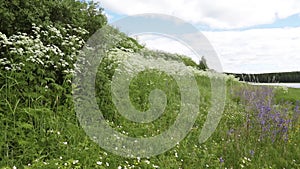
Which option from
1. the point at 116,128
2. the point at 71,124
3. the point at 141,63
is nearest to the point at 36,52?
the point at 71,124

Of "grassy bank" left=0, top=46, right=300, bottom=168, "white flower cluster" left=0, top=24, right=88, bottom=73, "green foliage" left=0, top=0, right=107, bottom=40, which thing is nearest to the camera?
"grassy bank" left=0, top=46, right=300, bottom=168

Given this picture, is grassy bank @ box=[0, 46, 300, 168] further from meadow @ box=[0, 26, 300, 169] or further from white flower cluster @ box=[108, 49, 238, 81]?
white flower cluster @ box=[108, 49, 238, 81]

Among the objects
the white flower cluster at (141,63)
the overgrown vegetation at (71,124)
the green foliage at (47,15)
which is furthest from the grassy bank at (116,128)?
the green foliage at (47,15)

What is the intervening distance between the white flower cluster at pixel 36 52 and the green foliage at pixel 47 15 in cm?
21

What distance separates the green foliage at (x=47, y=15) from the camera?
4.89 metres

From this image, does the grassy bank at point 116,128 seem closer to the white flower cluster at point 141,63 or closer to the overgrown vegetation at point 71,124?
the overgrown vegetation at point 71,124

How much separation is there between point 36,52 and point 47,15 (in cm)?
118

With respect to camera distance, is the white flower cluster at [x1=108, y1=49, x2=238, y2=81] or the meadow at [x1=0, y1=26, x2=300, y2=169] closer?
the meadow at [x1=0, y1=26, x2=300, y2=169]

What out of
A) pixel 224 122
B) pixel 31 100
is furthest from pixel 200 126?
pixel 31 100

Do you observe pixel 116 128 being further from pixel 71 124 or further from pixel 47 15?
pixel 47 15

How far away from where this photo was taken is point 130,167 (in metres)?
3.47

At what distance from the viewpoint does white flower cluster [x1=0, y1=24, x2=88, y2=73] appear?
4.31m

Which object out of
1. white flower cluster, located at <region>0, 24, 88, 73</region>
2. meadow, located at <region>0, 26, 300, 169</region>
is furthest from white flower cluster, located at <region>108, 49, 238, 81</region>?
white flower cluster, located at <region>0, 24, 88, 73</region>

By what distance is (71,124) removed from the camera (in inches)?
165
